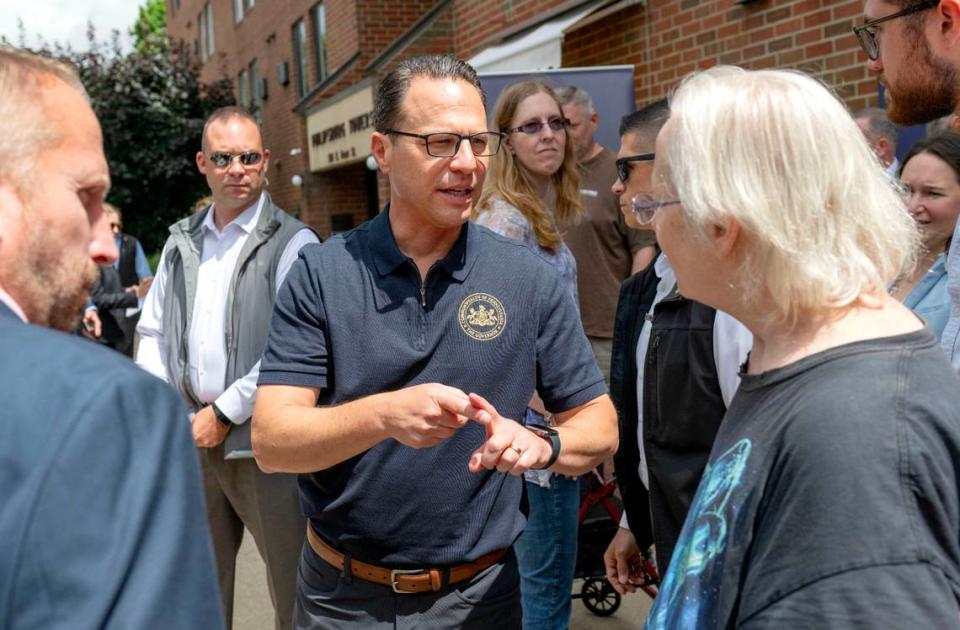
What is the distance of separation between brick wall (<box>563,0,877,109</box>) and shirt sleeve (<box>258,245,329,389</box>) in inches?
123

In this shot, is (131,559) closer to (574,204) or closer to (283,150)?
(574,204)

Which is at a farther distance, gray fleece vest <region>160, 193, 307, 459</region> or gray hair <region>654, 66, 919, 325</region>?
gray fleece vest <region>160, 193, 307, 459</region>

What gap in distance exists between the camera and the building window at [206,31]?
28198mm

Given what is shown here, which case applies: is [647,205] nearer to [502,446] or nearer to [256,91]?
[502,446]

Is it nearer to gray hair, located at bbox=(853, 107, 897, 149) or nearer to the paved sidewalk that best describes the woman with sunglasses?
the paved sidewalk

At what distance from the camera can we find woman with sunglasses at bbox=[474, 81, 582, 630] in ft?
10.8

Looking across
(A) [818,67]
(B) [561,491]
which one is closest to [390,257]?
(B) [561,491]

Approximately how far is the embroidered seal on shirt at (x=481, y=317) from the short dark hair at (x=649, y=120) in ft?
2.66

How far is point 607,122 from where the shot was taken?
6.02 metres

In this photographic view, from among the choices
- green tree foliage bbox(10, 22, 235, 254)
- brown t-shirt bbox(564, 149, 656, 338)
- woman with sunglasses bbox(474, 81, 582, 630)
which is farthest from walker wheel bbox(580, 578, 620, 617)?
green tree foliage bbox(10, 22, 235, 254)

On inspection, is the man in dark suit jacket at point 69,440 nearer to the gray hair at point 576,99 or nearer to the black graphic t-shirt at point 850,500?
the black graphic t-shirt at point 850,500

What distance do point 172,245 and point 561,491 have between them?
1.90m

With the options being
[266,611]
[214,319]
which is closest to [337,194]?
[266,611]

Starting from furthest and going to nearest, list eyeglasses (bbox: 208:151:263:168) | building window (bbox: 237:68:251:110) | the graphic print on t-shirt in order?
building window (bbox: 237:68:251:110), eyeglasses (bbox: 208:151:263:168), the graphic print on t-shirt
